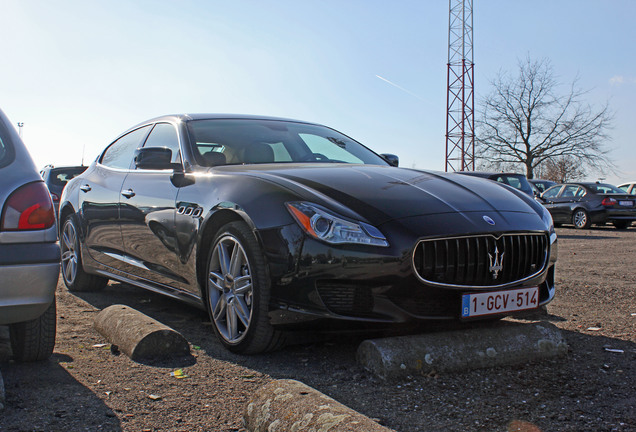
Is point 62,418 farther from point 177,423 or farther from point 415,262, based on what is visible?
point 415,262

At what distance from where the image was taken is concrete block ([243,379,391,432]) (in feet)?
7.80

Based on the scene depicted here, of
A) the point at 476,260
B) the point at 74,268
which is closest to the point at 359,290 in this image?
the point at 476,260

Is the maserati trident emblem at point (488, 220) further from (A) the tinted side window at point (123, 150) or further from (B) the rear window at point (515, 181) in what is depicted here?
(B) the rear window at point (515, 181)

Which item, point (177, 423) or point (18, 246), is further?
point (18, 246)

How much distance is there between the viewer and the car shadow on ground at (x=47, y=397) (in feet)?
8.95

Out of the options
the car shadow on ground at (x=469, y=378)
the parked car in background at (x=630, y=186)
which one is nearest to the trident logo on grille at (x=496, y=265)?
the car shadow on ground at (x=469, y=378)

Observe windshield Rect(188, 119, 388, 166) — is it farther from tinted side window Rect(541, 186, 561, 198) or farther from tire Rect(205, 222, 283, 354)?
tinted side window Rect(541, 186, 561, 198)

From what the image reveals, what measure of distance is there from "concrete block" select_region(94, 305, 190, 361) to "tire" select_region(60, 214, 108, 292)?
2286mm

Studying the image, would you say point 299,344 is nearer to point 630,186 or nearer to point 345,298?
point 345,298

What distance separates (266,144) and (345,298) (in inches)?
73.3

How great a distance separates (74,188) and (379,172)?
3483 millimetres

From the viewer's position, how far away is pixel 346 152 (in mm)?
5238

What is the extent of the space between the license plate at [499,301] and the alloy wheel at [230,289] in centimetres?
117

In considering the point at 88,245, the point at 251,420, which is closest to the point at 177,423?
the point at 251,420
